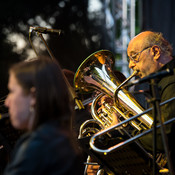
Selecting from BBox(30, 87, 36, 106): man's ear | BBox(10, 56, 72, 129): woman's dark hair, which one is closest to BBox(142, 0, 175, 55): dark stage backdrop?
BBox(10, 56, 72, 129): woman's dark hair

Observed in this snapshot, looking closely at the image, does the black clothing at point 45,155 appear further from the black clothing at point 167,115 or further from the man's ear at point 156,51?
the man's ear at point 156,51

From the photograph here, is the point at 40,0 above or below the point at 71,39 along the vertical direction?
above

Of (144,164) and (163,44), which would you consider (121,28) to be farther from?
(144,164)

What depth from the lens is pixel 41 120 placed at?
1552 mm

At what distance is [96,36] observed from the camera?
6762 mm

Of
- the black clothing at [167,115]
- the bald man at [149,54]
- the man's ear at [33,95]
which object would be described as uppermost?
the man's ear at [33,95]

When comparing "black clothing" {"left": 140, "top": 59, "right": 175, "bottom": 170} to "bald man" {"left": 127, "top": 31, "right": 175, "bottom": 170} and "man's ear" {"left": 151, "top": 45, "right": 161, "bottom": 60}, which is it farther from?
"man's ear" {"left": 151, "top": 45, "right": 161, "bottom": 60}

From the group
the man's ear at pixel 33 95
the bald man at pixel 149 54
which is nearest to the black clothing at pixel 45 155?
the man's ear at pixel 33 95

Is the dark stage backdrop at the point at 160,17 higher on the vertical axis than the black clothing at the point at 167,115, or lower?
higher

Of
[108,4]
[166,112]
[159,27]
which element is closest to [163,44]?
[166,112]

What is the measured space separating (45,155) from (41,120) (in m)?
0.21

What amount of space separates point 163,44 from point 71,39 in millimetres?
3635

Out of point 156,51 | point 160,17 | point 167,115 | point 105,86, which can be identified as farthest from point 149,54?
point 160,17

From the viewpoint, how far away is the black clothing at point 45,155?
141 centimetres
